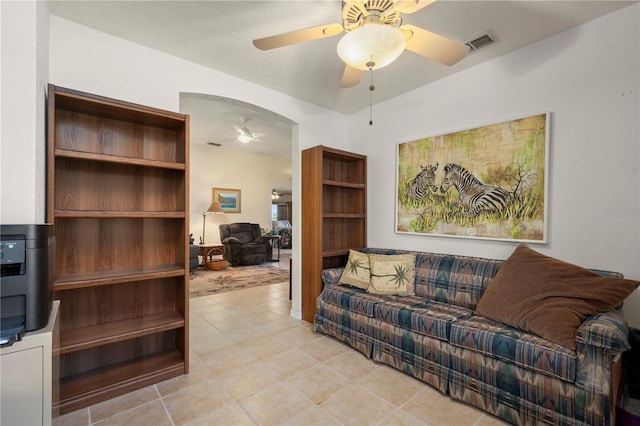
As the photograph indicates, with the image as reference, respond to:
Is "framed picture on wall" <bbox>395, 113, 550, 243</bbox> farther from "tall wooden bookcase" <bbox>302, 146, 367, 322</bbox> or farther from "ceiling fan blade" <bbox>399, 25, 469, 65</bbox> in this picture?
"ceiling fan blade" <bbox>399, 25, 469, 65</bbox>

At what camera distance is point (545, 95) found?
7.51 ft

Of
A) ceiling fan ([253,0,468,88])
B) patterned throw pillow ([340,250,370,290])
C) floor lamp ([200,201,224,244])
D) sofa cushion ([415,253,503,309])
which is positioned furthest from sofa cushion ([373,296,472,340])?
floor lamp ([200,201,224,244])

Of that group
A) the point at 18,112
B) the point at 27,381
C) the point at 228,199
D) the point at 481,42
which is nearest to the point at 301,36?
the point at 18,112

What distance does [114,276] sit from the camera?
1945mm

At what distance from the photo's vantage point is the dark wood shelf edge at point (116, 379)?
1793 mm

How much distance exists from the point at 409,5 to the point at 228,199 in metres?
6.38

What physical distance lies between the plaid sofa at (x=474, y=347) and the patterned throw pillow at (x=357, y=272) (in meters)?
0.08

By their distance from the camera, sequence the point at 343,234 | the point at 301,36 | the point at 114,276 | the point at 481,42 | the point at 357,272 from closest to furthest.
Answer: the point at 301,36
the point at 114,276
the point at 481,42
the point at 357,272
the point at 343,234

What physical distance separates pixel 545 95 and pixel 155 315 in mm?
3609

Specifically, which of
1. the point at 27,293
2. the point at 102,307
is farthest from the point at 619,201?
the point at 102,307

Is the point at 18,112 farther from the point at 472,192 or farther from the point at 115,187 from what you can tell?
the point at 472,192

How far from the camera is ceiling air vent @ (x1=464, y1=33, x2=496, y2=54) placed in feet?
7.34

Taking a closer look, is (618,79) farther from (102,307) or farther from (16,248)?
(102,307)

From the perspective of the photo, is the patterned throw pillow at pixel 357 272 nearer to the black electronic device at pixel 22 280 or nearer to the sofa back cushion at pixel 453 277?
the sofa back cushion at pixel 453 277
